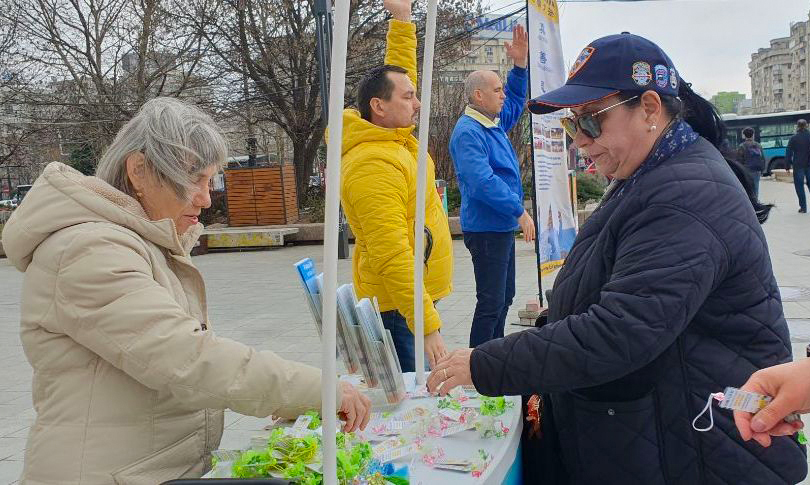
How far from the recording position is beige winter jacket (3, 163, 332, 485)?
1.41 m

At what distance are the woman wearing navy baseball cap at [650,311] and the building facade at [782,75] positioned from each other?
111259 millimetres

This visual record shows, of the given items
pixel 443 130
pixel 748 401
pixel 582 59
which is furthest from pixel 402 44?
pixel 443 130

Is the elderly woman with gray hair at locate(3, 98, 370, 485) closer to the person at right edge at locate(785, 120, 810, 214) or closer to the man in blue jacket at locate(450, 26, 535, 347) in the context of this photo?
the man in blue jacket at locate(450, 26, 535, 347)

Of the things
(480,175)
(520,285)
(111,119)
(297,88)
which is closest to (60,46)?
(111,119)

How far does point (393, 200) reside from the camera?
273 cm

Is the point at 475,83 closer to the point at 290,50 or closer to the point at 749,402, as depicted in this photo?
the point at 749,402

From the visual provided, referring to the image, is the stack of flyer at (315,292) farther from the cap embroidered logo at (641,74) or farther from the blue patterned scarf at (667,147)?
the cap embroidered logo at (641,74)

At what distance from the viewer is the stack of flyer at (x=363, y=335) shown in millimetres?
1986

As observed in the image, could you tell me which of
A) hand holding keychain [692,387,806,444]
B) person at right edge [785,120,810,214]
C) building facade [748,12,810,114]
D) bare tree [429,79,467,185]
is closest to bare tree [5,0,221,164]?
bare tree [429,79,467,185]

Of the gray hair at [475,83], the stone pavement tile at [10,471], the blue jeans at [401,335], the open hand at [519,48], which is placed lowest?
the stone pavement tile at [10,471]

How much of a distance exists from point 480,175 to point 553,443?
2.37 meters

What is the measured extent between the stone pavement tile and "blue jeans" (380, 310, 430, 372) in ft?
7.32

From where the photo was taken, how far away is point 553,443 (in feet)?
6.48

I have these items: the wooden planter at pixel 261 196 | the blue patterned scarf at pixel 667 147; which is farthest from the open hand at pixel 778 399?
the wooden planter at pixel 261 196
